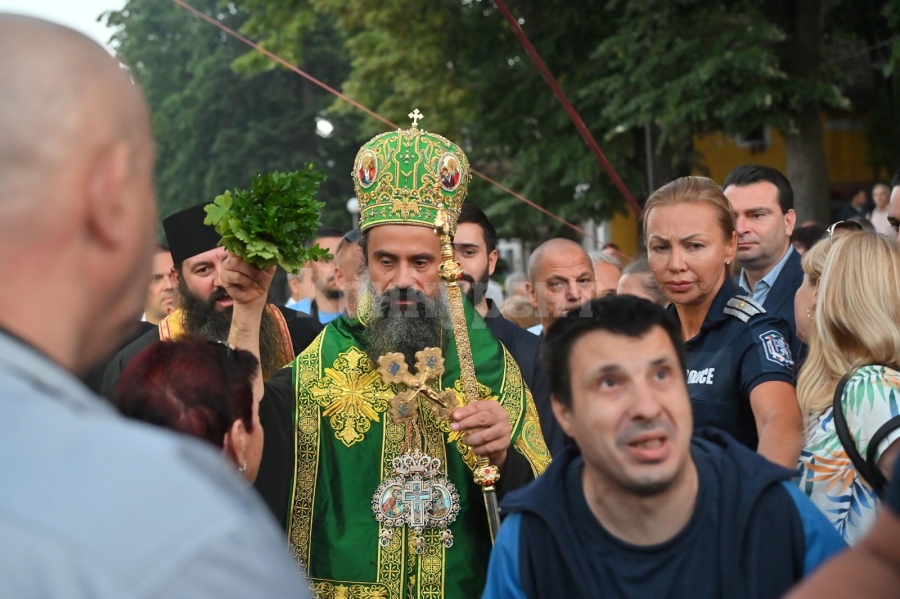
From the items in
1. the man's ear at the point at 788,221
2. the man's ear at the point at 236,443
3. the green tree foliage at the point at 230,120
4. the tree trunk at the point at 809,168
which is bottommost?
the man's ear at the point at 236,443

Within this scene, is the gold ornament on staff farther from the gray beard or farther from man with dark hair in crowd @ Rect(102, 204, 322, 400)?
man with dark hair in crowd @ Rect(102, 204, 322, 400)

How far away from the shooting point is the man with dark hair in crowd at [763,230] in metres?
6.22

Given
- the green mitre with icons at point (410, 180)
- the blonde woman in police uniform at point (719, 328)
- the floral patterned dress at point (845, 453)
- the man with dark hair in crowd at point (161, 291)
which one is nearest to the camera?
the floral patterned dress at point (845, 453)

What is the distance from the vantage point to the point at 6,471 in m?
1.22

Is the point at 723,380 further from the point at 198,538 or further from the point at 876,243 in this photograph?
the point at 198,538

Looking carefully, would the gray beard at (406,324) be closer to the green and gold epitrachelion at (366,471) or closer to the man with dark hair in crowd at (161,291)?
the green and gold epitrachelion at (366,471)

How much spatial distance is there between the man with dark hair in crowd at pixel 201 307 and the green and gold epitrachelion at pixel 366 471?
1196 mm

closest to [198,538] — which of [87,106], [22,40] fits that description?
[87,106]

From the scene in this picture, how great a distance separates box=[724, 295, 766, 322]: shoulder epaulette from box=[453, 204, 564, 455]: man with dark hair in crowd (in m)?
0.96

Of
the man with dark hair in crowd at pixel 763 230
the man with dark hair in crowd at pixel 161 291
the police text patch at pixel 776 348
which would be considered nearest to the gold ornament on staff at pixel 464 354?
the police text patch at pixel 776 348

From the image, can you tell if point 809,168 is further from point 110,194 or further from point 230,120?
point 230,120

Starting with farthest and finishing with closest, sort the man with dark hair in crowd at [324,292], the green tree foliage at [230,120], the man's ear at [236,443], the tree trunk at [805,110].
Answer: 1. the green tree foliage at [230,120]
2. the tree trunk at [805,110]
3. the man with dark hair in crowd at [324,292]
4. the man's ear at [236,443]

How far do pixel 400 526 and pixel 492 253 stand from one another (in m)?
3.36

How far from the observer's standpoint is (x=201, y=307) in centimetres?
562
